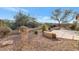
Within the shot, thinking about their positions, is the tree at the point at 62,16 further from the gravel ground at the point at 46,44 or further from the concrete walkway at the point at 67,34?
the gravel ground at the point at 46,44

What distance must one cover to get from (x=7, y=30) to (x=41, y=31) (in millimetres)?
354

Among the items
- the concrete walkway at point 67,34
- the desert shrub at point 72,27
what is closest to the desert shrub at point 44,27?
the concrete walkway at point 67,34

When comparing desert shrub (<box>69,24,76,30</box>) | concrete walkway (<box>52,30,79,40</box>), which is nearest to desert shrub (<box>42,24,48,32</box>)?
concrete walkway (<box>52,30,79,40</box>)

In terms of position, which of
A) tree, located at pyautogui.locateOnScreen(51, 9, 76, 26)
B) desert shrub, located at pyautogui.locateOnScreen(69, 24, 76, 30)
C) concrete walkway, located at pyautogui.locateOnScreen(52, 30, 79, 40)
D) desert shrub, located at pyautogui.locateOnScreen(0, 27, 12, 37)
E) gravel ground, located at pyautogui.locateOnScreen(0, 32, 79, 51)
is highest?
tree, located at pyautogui.locateOnScreen(51, 9, 76, 26)

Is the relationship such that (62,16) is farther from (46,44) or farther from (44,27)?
(46,44)

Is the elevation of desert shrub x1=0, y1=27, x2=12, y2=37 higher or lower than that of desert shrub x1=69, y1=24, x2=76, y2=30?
lower

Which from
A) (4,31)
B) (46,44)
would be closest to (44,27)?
(46,44)

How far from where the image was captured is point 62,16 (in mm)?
1492

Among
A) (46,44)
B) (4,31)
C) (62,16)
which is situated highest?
(62,16)

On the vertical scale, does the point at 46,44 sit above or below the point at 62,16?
below

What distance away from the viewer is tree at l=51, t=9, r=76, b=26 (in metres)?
1.48

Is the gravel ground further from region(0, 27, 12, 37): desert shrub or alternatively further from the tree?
the tree

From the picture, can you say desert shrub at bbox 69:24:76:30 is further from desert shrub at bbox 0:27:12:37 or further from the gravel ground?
desert shrub at bbox 0:27:12:37
